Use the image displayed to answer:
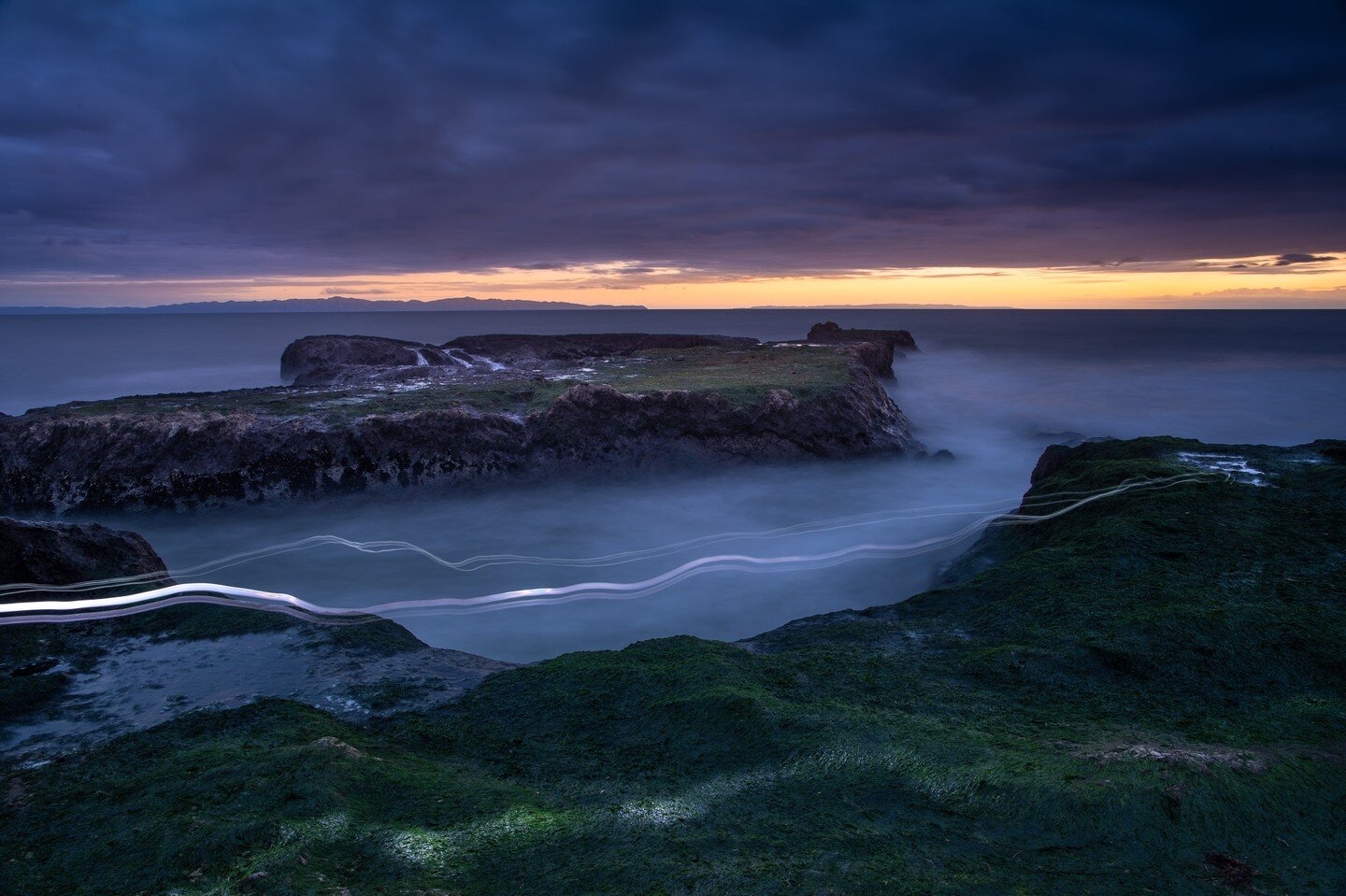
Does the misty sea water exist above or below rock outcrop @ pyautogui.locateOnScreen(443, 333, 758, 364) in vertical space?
below

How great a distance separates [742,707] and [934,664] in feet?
A: 5.31

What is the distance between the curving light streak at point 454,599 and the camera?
17.3 feet

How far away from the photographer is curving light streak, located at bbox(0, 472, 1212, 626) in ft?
17.3

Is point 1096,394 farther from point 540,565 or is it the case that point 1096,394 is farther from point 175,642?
point 175,642

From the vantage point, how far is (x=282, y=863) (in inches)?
101

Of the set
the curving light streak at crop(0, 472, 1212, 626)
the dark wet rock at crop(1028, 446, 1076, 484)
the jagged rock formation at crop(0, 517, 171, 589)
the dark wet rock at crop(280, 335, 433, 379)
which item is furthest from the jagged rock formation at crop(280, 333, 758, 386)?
the dark wet rock at crop(1028, 446, 1076, 484)

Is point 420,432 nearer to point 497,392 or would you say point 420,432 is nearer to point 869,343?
point 497,392

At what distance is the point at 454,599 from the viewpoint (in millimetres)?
8492

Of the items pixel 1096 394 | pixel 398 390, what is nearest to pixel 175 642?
pixel 398 390

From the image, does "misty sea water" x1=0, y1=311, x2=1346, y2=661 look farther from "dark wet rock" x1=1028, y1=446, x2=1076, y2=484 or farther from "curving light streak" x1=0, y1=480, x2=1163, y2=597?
"dark wet rock" x1=1028, y1=446, x2=1076, y2=484

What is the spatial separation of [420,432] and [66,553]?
858cm

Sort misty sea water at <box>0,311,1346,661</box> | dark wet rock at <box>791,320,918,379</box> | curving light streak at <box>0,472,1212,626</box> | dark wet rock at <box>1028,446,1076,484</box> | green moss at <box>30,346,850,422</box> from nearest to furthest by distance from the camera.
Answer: curving light streak at <box>0,472,1212,626</box>, misty sea water at <box>0,311,1346,661</box>, dark wet rock at <box>1028,446,1076,484</box>, green moss at <box>30,346,850,422</box>, dark wet rock at <box>791,320,918,379</box>

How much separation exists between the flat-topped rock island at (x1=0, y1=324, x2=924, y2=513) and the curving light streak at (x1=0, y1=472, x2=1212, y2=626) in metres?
5.36

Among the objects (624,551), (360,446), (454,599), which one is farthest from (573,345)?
(454,599)
